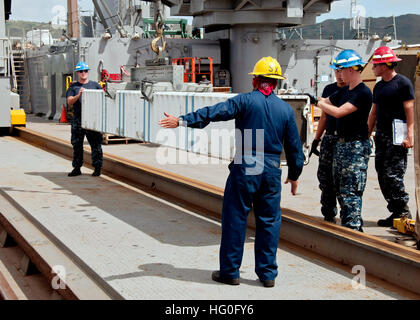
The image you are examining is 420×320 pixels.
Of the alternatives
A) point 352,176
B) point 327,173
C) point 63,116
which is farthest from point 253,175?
point 63,116

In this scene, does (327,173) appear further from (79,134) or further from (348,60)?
(79,134)

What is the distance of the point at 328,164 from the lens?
6.51 m

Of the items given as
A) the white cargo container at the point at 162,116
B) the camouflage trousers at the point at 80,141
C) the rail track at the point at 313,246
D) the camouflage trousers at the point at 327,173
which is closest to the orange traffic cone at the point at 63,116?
the camouflage trousers at the point at 80,141

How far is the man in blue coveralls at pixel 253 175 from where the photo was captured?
16.0ft

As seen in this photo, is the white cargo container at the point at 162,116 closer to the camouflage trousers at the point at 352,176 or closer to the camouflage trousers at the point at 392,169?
the camouflage trousers at the point at 392,169

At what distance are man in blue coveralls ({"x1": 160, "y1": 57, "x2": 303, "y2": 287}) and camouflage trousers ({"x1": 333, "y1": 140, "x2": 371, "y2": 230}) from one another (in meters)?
1.32

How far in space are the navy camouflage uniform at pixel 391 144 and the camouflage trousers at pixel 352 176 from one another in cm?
70

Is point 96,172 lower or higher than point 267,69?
lower

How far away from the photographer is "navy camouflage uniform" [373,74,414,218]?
6.54m

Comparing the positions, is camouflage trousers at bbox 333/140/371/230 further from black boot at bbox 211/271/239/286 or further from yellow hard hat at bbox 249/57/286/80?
black boot at bbox 211/271/239/286

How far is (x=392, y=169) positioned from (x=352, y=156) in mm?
905

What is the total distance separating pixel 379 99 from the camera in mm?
6715

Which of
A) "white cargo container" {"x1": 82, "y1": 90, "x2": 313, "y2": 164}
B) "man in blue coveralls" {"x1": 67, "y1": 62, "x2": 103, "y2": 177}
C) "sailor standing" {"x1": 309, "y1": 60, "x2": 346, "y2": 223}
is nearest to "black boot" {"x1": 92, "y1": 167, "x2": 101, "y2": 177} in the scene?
"man in blue coveralls" {"x1": 67, "y1": 62, "x2": 103, "y2": 177}
